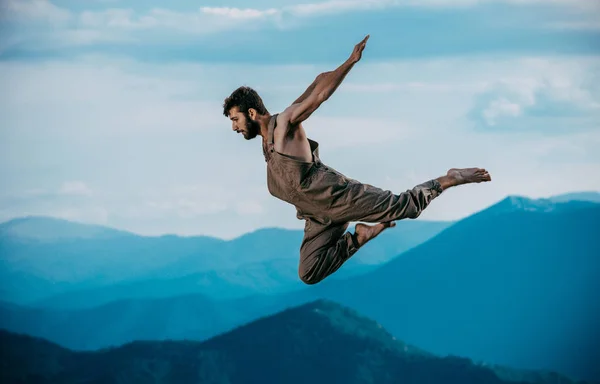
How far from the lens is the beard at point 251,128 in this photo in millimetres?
5586

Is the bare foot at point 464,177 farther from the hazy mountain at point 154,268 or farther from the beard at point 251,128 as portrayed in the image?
the hazy mountain at point 154,268

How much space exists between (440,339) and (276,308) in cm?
275

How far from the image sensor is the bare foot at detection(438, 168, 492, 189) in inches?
226

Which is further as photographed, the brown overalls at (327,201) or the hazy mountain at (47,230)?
the hazy mountain at (47,230)

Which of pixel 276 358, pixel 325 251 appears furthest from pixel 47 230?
pixel 325 251

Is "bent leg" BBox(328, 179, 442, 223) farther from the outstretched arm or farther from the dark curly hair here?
the dark curly hair

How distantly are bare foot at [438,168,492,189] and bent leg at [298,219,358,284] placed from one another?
2.05 ft

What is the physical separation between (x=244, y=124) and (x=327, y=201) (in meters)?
0.63

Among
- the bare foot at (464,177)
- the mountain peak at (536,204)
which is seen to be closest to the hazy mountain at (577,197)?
the mountain peak at (536,204)

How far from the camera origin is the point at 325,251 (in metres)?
5.84

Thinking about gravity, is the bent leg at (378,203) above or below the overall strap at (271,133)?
below

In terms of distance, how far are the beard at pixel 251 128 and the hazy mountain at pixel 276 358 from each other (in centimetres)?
1027

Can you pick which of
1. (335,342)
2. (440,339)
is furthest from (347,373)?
(440,339)

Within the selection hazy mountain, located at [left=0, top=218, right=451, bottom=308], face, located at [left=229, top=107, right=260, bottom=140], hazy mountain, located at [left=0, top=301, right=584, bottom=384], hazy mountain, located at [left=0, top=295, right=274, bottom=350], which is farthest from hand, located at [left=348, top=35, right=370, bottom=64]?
hazy mountain, located at [left=0, top=295, right=274, bottom=350]
